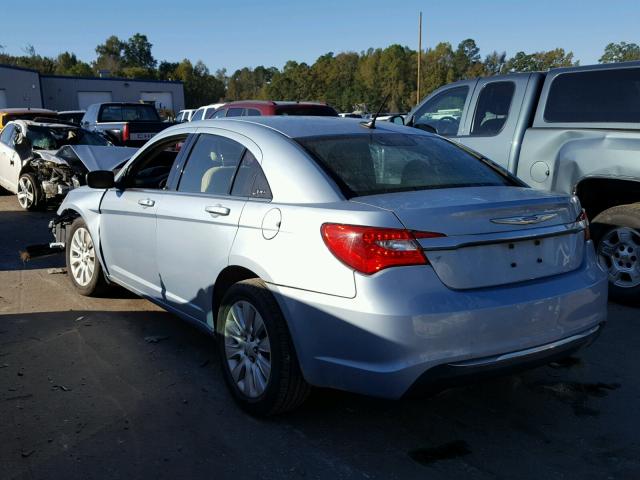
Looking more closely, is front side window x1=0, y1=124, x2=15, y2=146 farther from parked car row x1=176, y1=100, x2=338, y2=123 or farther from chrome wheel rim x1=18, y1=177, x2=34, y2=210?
parked car row x1=176, y1=100, x2=338, y2=123

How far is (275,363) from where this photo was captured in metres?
3.21

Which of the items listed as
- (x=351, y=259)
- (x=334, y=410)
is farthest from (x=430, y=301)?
(x=334, y=410)

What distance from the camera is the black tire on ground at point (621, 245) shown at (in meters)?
5.49

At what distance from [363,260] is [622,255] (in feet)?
12.5

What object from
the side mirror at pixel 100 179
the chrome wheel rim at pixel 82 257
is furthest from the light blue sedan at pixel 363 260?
the chrome wheel rim at pixel 82 257

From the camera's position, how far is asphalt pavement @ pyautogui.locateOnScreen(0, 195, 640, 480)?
298 centimetres

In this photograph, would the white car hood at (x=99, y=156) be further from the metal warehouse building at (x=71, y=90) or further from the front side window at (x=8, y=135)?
the metal warehouse building at (x=71, y=90)

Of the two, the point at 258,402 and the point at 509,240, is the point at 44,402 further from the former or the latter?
the point at 509,240

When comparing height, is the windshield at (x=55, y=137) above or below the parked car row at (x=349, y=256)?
above

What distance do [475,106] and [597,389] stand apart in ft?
12.9

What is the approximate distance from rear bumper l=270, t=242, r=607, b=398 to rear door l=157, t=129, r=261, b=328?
76cm

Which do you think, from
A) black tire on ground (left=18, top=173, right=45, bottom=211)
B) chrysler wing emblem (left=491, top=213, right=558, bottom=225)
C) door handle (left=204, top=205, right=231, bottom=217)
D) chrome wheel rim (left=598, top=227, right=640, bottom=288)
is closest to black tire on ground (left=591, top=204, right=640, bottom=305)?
chrome wheel rim (left=598, top=227, right=640, bottom=288)

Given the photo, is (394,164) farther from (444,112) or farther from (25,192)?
(25,192)

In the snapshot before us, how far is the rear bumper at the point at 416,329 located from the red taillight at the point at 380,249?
0.04 m
